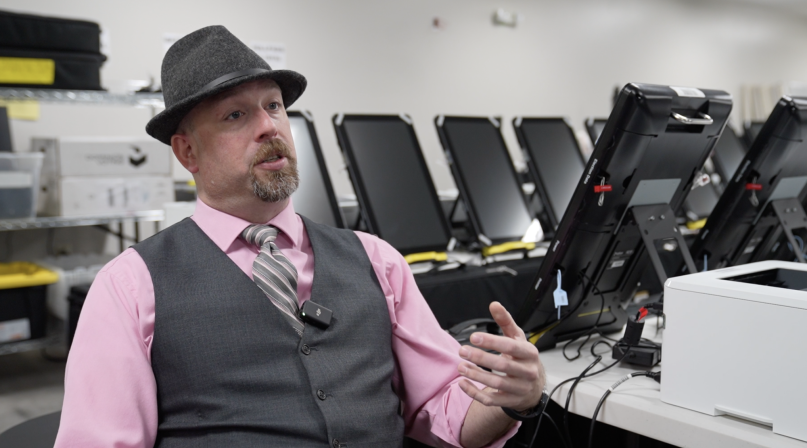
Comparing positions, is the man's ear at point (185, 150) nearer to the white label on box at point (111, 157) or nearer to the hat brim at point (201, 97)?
the hat brim at point (201, 97)

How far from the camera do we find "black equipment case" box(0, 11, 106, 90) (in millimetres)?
2738

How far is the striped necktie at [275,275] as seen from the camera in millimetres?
1081

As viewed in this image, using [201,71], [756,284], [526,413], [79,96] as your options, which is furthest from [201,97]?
[79,96]

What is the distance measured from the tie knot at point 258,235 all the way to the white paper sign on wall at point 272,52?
3.41 m

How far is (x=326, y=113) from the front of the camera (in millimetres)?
4734

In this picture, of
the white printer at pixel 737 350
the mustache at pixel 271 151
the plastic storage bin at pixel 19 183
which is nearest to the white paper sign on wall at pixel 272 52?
the plastic storage bin at pixel 19 183

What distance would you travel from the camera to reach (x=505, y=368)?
0.92 m

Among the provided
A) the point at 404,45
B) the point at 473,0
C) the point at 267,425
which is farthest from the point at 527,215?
the point at 473,0

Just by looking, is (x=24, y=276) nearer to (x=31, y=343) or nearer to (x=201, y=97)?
(x=31, y=343)

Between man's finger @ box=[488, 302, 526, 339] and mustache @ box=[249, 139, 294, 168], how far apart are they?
49 centimetres

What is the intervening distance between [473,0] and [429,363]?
4.90m

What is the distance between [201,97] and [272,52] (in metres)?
3.50

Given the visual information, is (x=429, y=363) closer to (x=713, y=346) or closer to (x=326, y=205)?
(x=713, y=346)

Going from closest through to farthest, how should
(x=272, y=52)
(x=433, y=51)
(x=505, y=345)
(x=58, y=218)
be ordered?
(x=505, y=345), (x=58, y=218), (x=272, y=52), (x=433, y=51)
